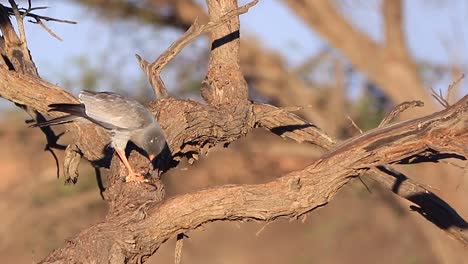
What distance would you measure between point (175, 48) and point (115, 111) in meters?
0.45

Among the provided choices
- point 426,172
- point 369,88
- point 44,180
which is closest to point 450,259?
point 426,172

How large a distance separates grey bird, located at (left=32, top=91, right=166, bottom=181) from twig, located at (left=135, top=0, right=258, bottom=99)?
0.28 metres

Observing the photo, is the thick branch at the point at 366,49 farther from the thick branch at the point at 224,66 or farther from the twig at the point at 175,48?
the twig at the point at 175,48

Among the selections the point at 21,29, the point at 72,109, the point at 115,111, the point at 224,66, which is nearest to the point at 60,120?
the point at 72,109

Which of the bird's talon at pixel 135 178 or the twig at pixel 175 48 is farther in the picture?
the twig at pixel 175 48

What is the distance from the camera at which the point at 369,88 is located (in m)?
13.5

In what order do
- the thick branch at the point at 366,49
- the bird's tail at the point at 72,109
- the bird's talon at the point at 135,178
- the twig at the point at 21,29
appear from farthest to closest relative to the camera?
1. the thick branch at the point at 366,49
2. the twig at the point at 21,29
3. the bird's tail at the point at 72,109
4. the bird's talon at the point at 135,178

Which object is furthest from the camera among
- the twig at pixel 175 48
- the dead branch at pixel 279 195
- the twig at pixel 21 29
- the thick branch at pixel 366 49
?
the thick branch at pixel 366 49

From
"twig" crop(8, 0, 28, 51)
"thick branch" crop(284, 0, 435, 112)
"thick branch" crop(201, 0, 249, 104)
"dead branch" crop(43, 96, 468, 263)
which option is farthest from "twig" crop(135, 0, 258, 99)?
"thick branch" crop(284, 0, 435, 112)

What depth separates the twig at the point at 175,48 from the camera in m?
5.43

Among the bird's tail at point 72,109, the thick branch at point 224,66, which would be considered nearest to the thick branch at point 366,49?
the thick branch at point 224,66

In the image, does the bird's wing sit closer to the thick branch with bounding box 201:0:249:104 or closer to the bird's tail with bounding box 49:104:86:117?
the bird's tail with bounding box 49:104:86:117

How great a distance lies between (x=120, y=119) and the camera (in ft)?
17.9

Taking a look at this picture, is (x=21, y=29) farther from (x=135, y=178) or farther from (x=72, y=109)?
(x=135, y=178)
